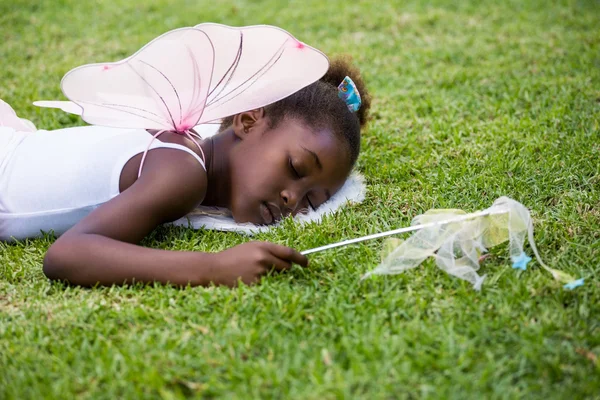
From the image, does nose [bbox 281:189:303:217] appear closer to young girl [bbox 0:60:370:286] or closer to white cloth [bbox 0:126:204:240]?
young girl [bbox 0:60:370:286]

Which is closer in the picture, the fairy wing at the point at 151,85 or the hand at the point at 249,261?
the hand at the point at 249,261

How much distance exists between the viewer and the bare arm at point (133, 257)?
6.81 ft

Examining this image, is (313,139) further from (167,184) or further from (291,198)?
(167,184)

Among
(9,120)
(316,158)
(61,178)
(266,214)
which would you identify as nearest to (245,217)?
(266,214)

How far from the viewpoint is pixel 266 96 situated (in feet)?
8.13

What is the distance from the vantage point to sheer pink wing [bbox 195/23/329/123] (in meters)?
2.35

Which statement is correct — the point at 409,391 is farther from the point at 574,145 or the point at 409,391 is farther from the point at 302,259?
the point at 574,145

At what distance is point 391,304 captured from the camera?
1911mm

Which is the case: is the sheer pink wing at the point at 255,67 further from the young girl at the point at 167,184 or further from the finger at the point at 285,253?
the finger at the point at 285,253

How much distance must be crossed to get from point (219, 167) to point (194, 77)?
390mm

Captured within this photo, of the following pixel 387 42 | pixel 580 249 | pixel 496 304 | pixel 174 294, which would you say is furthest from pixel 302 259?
pixel 387 42

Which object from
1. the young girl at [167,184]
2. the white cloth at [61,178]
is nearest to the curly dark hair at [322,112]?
the young girl at [167,184]

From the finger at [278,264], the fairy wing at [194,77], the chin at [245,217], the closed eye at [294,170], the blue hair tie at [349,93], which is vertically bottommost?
the chin at [245,217]

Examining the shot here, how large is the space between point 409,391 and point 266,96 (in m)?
1.34
